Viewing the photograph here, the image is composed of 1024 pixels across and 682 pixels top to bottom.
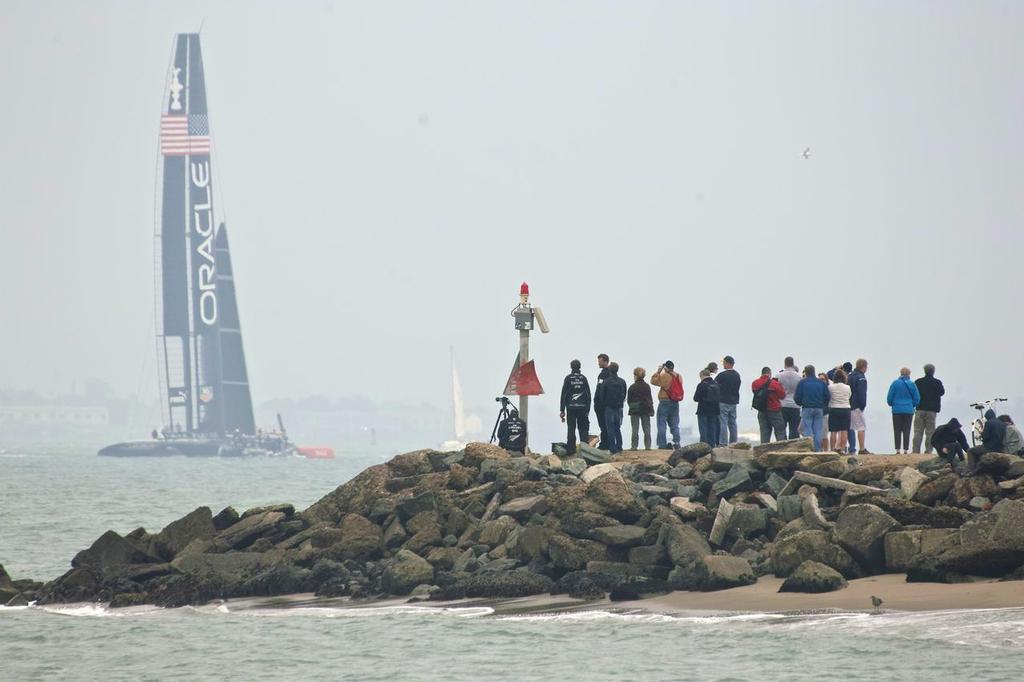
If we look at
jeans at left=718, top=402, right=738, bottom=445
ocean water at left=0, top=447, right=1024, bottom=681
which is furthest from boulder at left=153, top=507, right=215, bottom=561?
jeans at left=718, top=402, right=738, bottom=445

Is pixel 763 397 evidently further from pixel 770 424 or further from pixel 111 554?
pixel 111 554

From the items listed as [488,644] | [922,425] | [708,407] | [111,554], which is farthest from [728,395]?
[111,554]

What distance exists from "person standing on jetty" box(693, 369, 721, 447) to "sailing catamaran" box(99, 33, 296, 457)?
142 metres

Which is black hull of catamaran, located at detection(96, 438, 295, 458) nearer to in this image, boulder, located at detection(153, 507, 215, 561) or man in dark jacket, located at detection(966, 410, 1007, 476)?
boulder, located at detection(153, 507, 215, 561)

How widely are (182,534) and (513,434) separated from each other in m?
5.81

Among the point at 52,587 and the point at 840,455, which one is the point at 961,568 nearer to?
the point at 840,455

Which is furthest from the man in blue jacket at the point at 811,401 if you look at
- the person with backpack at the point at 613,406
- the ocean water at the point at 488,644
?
the ocean water at the point at 488,644

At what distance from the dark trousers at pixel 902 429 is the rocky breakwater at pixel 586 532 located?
2337 mm

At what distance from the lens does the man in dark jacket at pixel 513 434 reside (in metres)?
29.2

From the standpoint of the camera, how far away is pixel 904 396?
27.3 metres

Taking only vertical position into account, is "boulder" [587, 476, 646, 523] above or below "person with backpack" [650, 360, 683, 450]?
below

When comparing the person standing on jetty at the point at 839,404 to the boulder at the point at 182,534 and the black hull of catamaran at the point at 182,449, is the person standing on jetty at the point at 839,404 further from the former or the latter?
the black hull of catamaran at the point at 182,449

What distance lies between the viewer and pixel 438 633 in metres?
22.3

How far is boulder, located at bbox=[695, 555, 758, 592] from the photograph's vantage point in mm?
22438
